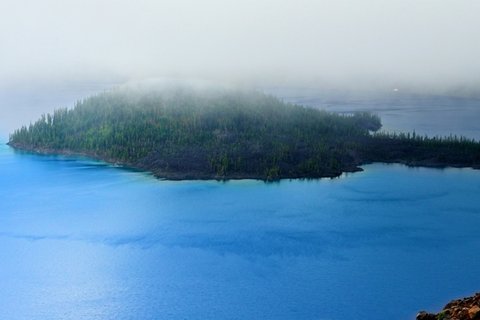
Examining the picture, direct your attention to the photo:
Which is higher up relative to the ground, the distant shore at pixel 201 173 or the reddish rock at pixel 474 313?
the reddish rock at pixel 474 313


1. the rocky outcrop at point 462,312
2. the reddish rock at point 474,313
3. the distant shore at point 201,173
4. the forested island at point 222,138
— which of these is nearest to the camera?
the reddish rock at point 474,313

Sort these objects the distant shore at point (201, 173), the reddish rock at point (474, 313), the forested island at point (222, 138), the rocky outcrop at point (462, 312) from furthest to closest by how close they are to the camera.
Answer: the forested island at point (222, 138)
the distant shore at point (201, 173)
the rocky outcrop at point (462, 312)
the reddish rock at point (474, 313)

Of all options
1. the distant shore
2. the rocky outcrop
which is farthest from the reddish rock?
the distant shore

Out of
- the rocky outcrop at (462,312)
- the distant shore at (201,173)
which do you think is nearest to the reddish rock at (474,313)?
the rocky outcrop at (462,312)

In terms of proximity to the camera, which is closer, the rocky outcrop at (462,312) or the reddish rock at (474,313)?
the reddish rock at (474,313)

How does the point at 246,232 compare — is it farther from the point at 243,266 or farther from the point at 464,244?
the point at 464,244

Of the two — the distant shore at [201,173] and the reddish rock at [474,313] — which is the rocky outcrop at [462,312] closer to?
the reddish rock at [474,313]
